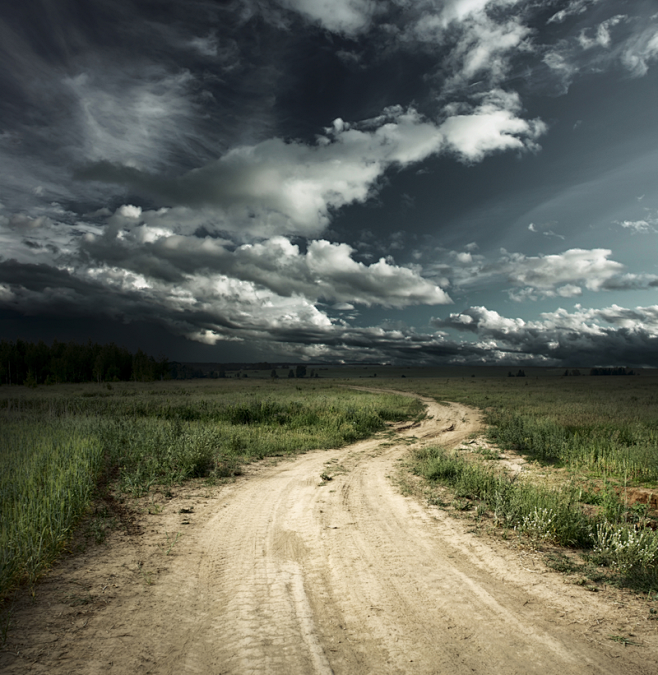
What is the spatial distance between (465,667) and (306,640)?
1544 millimetres

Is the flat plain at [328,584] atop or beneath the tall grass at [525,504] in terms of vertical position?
beneath

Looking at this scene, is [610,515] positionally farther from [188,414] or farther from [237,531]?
[188,414]

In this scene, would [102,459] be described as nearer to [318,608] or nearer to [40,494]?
[40,494]

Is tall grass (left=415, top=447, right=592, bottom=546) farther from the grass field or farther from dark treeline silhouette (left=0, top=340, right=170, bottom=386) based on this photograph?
dark treeline silhouette (left=0, top=340, right=170, bottom=386)

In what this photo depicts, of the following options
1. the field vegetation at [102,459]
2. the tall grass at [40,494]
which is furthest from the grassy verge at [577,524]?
the tall grass at [40,494]

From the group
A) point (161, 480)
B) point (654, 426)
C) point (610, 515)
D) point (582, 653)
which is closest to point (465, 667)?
point (582, 653)

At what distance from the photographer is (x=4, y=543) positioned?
5062 millimetres

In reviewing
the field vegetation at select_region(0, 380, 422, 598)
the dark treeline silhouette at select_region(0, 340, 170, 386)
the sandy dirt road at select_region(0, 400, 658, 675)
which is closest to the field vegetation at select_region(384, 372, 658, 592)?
the sandy dirt road at select_region(0, 400, 658, 675)

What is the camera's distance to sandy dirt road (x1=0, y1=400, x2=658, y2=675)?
3600 mm

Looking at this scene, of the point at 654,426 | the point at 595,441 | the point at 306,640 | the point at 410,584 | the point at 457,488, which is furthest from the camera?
the point at 654,426

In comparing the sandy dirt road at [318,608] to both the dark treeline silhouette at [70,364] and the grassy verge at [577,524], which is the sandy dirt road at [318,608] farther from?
the dark treeline silhouette at [70,364]

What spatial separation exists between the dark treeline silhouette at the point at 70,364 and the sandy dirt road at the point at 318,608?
102611 mm

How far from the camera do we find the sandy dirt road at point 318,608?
3600 millimetres

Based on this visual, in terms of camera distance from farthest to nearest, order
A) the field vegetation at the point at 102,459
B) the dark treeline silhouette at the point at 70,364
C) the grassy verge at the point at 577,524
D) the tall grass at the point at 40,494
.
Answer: the dark treeline silhouette at the point at 70,364, the field vegetation at the point at 102,459, the grassy verge at the point at 577,524, the tall grass at the point at 40,494
